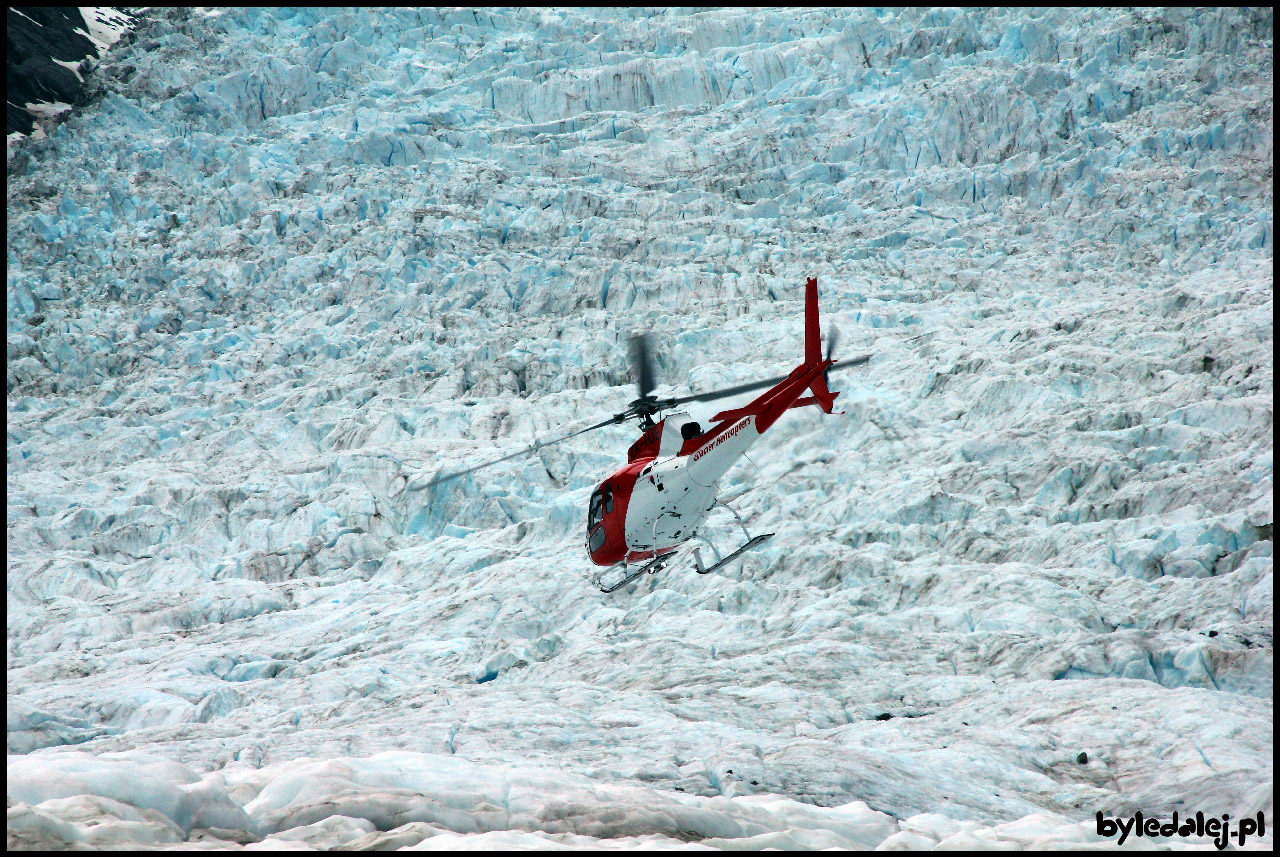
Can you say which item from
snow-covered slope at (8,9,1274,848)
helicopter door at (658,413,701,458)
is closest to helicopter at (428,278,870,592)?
helicopter door at (658,413,701,458)

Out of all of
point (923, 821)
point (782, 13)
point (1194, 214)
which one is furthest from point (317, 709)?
point (782, 13)

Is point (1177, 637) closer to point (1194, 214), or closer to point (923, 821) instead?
point (923, 821)

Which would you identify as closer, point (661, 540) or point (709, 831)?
point (709, 831)

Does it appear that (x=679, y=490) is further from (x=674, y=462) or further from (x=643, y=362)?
(x=643, y=362)

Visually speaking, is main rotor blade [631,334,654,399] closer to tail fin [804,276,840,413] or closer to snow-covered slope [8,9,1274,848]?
tail fin [804,276,840,413]

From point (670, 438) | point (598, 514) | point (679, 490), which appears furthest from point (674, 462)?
point (598, 514)

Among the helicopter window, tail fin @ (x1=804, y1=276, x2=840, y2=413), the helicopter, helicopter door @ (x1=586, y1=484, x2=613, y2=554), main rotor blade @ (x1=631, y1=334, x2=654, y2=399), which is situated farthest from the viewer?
the helicopter window
